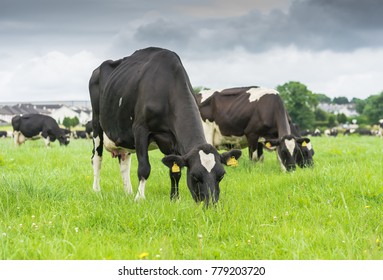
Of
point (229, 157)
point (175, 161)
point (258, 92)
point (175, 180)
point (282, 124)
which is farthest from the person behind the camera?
point (258, 92)

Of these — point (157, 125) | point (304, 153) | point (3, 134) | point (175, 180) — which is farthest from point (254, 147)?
point (3, 134)

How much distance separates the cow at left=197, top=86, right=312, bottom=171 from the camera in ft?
34.9

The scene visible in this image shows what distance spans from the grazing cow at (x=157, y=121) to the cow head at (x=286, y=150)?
357 centimetres

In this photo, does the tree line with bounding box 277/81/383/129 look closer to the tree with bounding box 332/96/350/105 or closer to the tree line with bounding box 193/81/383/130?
the tree line with bounding box 193/81/383/130

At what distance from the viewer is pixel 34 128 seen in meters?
23.7

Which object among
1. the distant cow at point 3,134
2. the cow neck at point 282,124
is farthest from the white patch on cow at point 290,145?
the distant cow at point 3,134

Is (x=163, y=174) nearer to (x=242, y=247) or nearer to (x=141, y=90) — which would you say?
(x=141, y=90)

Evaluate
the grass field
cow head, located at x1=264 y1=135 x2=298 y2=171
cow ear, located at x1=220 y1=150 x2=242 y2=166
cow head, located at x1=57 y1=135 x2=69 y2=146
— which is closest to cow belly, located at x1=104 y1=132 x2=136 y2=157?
the grass field

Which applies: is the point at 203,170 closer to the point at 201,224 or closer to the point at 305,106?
the point at 201,224

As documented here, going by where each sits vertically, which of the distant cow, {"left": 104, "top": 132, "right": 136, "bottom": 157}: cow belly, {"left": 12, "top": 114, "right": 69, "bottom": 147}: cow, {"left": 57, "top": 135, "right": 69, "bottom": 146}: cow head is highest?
{"left": 104, "top": 132, "right": 136, "bottom": 157}: cow belly

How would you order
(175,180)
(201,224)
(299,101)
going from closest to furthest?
(201,224), (175,180), (299,101)

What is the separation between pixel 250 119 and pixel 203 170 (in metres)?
7.12

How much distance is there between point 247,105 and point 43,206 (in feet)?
26.2

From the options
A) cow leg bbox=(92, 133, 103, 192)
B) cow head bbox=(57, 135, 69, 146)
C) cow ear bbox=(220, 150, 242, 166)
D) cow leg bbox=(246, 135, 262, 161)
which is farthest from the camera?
cow head bbox=(57, 135, 69, 146)
